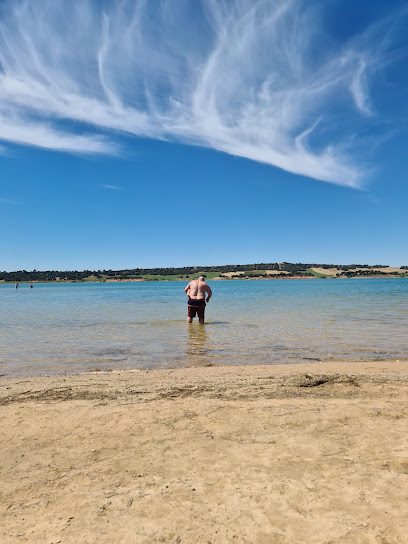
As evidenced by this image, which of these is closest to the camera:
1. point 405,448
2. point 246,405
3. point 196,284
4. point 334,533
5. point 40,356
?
point 334,533

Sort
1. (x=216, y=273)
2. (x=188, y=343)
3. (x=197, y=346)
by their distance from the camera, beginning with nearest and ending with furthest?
(x=197, y=346) < (x=188, y=343) < (x=216, y=273)

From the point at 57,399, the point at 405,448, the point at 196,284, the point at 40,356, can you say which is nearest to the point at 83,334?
the point at 40,356

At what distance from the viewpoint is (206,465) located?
3.72 m

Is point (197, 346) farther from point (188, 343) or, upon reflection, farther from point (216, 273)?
point (216, 273)

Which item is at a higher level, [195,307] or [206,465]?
[195,307]

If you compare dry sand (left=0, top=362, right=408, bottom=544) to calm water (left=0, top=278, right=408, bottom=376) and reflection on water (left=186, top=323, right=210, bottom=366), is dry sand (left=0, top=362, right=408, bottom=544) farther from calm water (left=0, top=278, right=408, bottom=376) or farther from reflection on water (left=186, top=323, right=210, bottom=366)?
reflection on water (left=186, top=323, right=210, bottom=366)

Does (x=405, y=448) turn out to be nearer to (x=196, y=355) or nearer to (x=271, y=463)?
(x=271, y=463)

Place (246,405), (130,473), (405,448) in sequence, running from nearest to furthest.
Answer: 1. (130,473)
2. (405,448)
3. (246,405)

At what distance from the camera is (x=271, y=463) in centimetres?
372

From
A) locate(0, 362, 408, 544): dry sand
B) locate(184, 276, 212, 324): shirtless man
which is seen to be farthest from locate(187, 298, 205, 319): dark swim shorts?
locate(0, 362, 408, 544): dry sand

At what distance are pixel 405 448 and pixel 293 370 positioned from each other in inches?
167

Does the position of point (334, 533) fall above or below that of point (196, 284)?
below

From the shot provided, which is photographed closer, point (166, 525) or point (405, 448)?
point (166, 525)

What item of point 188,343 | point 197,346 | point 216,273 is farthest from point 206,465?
point 216,273
